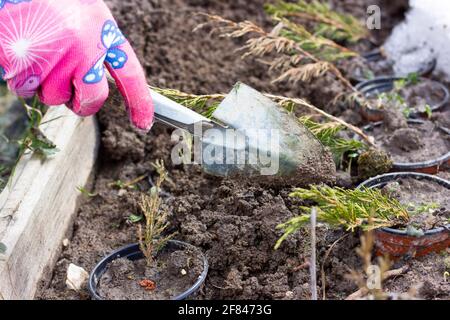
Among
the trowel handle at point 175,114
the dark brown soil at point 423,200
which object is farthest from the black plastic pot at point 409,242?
the trowel handle at point 175,114

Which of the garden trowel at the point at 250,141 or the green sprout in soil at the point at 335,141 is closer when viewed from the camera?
the garden trowel at the point at 250,141

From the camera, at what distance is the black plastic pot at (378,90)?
142 inches

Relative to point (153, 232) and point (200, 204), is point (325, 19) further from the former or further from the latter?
point (153, 232)

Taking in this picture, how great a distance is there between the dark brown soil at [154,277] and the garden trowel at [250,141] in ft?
1.31

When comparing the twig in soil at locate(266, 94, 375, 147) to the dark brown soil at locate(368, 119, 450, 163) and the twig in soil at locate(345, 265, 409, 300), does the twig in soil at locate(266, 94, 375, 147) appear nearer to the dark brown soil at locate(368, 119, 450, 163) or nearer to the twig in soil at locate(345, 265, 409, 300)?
the dark brown soil at locate(368, 119, 450, 163)

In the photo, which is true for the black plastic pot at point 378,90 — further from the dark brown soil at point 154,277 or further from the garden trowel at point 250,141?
the dark brown soil at point 154,277

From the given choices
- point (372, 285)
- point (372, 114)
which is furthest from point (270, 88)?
point (372, 285)

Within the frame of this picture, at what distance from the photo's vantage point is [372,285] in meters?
2.38

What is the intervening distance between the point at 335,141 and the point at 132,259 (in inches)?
44.1

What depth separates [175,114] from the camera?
2701mm

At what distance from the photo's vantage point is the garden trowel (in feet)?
8.91

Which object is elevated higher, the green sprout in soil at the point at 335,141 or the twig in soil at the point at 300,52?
the twig in soil at the point at 300,52

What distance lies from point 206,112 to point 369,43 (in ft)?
6.26
